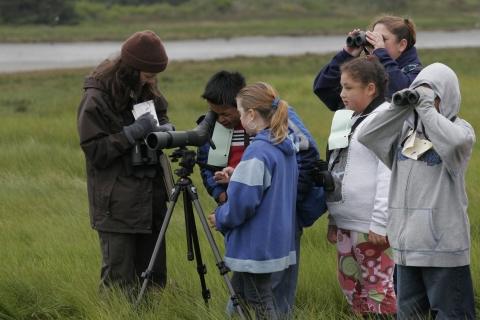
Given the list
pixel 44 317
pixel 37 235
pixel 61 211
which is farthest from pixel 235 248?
pixel 61 211

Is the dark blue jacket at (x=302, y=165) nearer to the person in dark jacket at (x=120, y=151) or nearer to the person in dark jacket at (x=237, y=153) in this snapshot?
the person in dark jacket at (x=237, y=153)

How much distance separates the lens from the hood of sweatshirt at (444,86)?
3.24m

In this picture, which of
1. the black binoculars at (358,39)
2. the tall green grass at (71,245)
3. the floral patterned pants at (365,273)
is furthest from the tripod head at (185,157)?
the black binoculars at (358,39)

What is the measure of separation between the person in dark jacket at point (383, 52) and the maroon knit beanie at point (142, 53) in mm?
1005

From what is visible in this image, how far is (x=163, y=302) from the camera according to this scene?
158 inches

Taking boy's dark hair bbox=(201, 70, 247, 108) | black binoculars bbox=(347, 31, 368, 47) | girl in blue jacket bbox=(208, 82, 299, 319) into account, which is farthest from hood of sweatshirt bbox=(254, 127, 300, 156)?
black binoculars bbox=(347, 31, 368, 47)

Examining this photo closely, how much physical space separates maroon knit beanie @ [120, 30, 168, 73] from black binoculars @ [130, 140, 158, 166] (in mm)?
404

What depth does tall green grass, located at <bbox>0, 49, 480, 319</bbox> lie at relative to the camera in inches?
159

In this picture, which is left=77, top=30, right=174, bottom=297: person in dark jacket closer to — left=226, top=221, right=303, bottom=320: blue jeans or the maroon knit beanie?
the maroon knit beanie

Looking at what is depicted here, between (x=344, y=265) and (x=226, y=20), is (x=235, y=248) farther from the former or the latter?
(x=226, y=20)

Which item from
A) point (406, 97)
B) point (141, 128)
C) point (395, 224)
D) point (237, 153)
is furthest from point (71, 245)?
point (406, 97)

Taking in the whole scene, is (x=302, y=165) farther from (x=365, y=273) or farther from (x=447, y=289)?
(x=447, y=289)

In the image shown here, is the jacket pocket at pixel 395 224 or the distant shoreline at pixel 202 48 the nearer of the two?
the jacket pocket at pixel 395 224

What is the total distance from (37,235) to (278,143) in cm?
280
